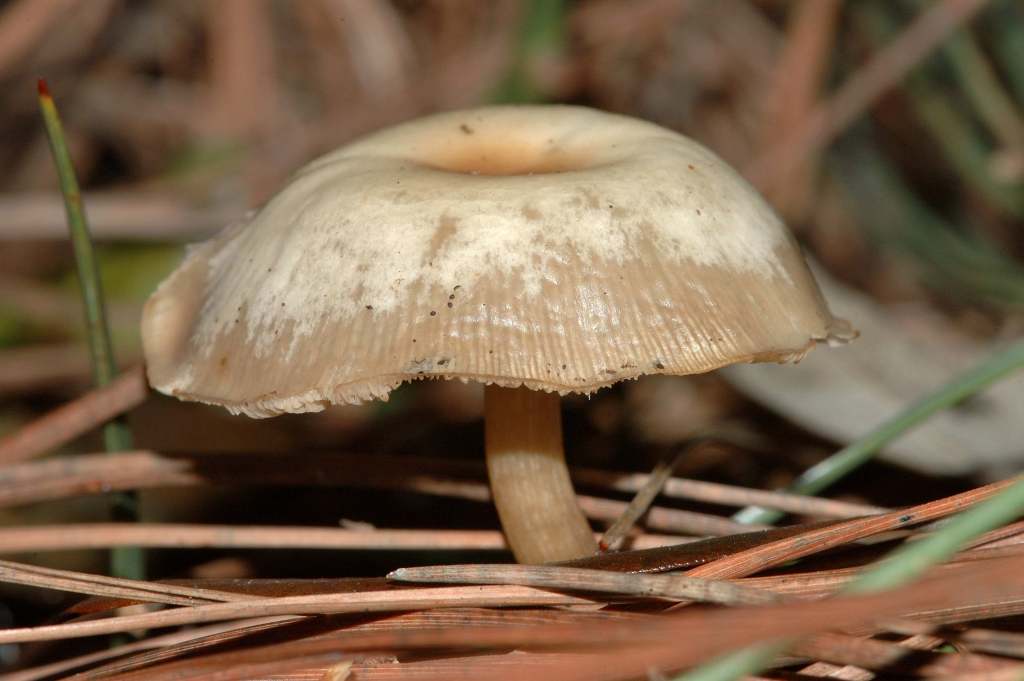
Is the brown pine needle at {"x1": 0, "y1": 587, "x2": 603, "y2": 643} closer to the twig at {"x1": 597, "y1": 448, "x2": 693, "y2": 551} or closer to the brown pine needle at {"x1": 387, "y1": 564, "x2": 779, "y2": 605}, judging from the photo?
the brown pine needle at {"x1": 387, "y1": 564, "x2": 779, "y2": 605}

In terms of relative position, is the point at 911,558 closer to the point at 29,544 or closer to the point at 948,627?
the point at 948,627

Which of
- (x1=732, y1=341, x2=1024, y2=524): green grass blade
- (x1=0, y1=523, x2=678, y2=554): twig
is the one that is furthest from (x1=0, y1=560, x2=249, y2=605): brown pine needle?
(x1=732, y1=341, x2=1024, y2=524): green grass blade

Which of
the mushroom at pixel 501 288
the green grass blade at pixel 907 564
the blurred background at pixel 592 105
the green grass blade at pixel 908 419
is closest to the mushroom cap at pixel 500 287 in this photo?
the mushroom at pixel 501 288

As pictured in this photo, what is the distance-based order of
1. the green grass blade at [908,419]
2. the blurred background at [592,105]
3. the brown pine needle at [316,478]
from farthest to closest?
the blurred background at [592,105]
the brown pine needle at [316,478]
the green grass blade at [908,419]

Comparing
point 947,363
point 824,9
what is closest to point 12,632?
point 947,363

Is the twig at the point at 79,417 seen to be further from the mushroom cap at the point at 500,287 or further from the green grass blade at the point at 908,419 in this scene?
the green grass blade at the point at 908,419

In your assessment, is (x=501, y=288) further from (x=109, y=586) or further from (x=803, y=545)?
(x=109, y=586)

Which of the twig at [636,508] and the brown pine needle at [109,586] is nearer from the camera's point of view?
the brown pine needle at [109,586]
